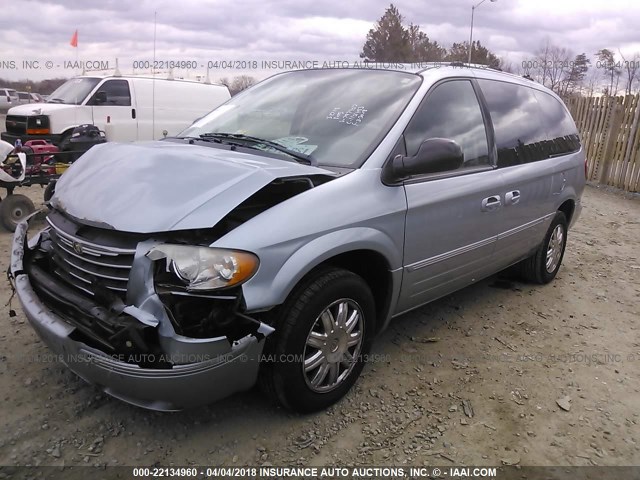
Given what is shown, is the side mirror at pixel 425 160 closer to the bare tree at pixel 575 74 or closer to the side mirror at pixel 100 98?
the side mirror at pixel 100 98

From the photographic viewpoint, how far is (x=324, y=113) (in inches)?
127

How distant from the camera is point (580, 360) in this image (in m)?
3.53

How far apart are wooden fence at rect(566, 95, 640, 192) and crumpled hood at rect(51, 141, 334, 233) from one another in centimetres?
1027

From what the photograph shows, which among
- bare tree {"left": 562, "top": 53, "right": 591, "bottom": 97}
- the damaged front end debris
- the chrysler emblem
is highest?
bare tree {"left": 562, "top": 53, "right": 591, "bottom": 97}

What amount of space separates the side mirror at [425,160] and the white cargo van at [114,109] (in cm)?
883

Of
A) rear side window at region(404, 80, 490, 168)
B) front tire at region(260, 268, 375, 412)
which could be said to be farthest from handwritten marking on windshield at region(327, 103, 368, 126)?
front tire at region(260, 268, 375, 412)

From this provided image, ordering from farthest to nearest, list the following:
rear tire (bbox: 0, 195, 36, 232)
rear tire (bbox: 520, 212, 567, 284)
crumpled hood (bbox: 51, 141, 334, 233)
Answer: rear tire (bbox: 0, 195, 36, 232) → rear tire (bbox: 520, 212, 567, 284) → crumpled hood (bbox: 51, 141, 334, 233)

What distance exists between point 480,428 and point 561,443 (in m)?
0.42

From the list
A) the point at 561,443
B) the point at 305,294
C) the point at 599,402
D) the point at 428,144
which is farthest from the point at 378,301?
the point at 599,402

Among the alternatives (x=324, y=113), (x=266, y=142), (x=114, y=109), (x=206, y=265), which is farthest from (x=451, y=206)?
(x=114, y=109)

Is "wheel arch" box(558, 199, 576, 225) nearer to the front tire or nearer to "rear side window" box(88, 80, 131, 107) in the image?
the front tire

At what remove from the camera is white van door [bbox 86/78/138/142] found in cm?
1044

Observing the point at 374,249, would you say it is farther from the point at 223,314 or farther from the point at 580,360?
the point at 580,360

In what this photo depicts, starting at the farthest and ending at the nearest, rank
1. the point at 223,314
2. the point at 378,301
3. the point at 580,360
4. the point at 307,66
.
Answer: the point at 307,66 < the point at 580,360 < the point at 378,301 < the point at 223,314
